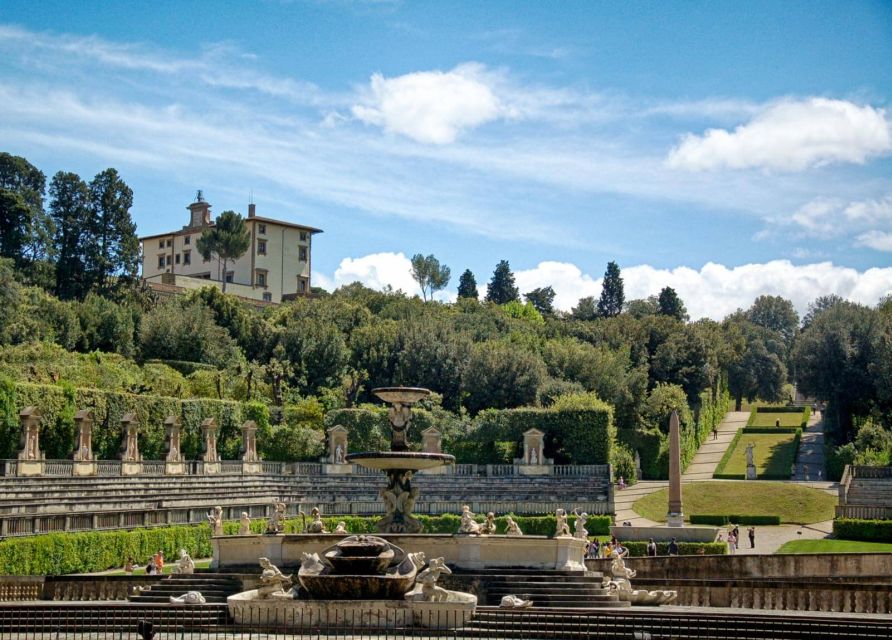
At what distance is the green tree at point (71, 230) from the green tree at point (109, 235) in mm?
357

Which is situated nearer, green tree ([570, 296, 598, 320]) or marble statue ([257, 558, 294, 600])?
marble statue ([257, 558, 294, 600])

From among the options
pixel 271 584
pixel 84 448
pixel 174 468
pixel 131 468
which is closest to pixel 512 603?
pixel 271 584

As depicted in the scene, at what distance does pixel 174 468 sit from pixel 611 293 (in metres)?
84.3

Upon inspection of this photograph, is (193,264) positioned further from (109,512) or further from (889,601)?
(889,601)

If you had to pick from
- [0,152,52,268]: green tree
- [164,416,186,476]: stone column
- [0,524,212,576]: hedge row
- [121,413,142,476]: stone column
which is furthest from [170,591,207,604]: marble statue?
[0,152,52,268]: green tree

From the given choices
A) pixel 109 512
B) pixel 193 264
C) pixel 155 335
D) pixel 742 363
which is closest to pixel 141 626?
pixel 109 512

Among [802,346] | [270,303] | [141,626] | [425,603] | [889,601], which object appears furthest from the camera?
[270,303]

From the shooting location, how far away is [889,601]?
32000mm

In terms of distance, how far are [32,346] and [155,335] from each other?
40.5 feet

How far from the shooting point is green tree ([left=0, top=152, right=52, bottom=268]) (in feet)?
288

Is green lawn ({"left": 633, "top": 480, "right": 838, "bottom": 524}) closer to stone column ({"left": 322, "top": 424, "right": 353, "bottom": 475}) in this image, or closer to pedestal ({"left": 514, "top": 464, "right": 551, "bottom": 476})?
pedestal ({"left": 514, "top": 464, "right": 551, "bottom": 476})

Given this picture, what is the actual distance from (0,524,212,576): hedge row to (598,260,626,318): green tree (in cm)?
8911

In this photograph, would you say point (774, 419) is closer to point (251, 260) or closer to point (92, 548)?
point (251, 260)

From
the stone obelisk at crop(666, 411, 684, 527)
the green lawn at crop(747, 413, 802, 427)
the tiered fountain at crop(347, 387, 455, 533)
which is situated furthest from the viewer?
the green lawn at crop(747, 413, 802, 427)
